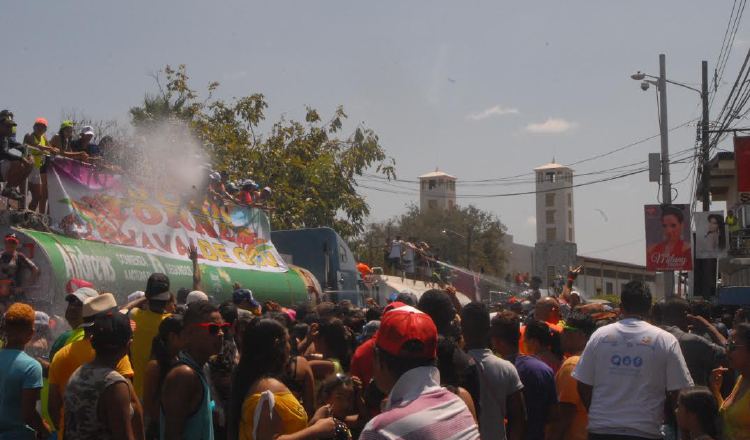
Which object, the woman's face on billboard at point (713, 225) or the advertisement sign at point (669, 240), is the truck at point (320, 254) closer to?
the advertisement sign at point (669, 240)

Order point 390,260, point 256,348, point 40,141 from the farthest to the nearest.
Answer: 1. point 390,260
2. point 40,141
3. point 256,348

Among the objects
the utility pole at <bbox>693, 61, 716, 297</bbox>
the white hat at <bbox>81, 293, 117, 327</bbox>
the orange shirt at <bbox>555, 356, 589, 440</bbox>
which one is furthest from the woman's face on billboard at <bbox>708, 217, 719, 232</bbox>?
the white hat at <bbox>81, 293, 117, 327</bbox>

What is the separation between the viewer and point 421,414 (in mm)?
3000

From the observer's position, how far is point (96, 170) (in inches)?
522

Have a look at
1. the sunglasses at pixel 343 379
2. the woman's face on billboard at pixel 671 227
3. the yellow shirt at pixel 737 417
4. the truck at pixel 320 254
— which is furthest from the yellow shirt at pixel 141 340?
the woman's face on billboard at pixel 671 227

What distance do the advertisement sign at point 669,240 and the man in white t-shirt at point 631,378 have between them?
2009 cm

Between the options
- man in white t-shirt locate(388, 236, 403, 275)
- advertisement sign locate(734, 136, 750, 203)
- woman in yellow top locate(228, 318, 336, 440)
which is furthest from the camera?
man in white t-shirt locate(388, 236, 403, 275)

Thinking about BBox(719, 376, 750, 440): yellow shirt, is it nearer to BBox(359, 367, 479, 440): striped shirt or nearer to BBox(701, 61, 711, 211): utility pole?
BBox(359, 367, 479, 440): striped shirt

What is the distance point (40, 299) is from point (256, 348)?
7024 mm

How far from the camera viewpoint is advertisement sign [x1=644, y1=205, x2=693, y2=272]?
25406mm

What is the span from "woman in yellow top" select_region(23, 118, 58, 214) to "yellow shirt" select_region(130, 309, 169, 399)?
219 inches

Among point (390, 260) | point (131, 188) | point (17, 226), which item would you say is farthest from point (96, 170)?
point (390, 260)

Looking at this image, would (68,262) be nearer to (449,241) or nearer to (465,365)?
(465,365)

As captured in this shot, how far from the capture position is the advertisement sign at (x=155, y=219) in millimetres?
12625
